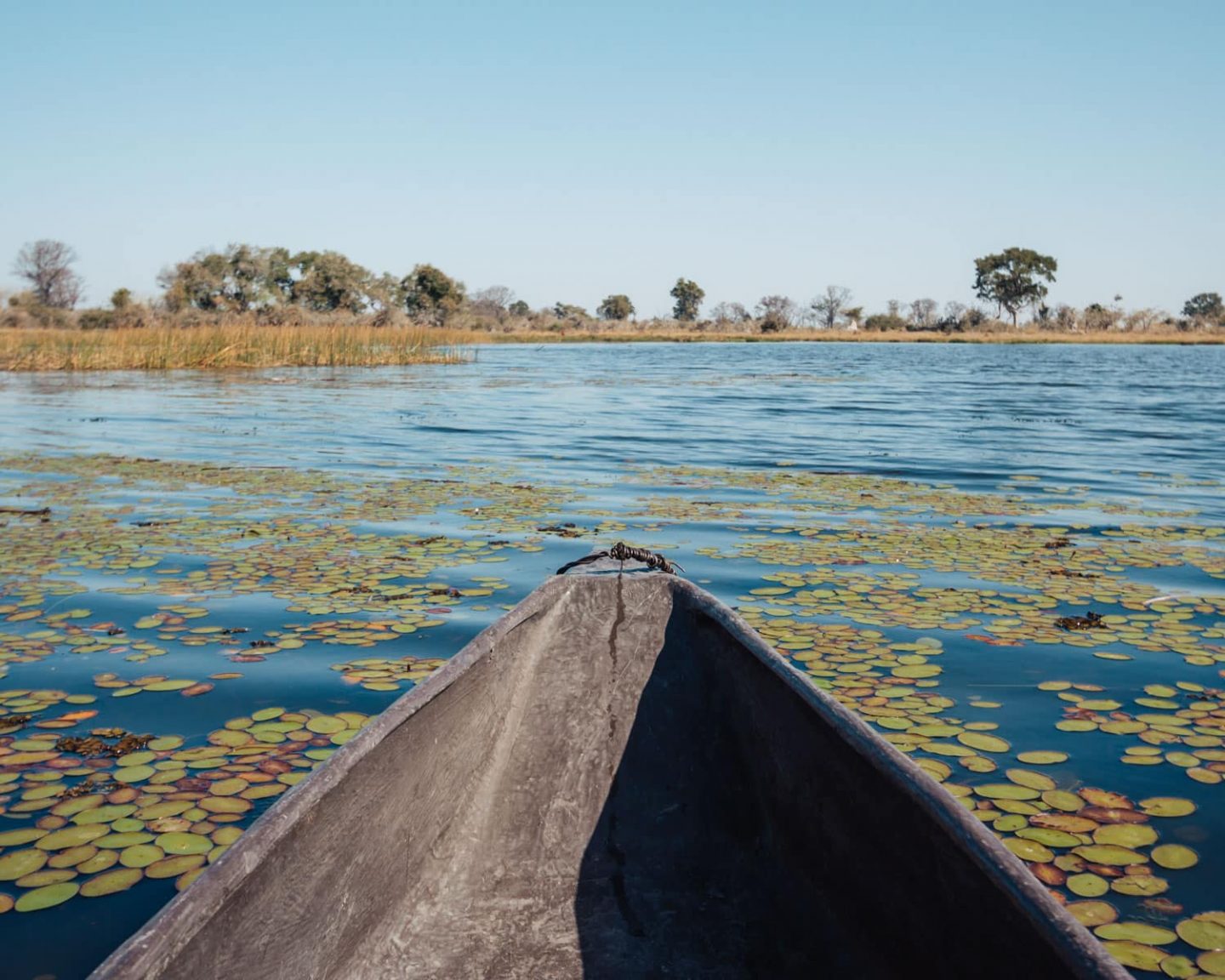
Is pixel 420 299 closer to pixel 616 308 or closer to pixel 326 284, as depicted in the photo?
pixel 326 284

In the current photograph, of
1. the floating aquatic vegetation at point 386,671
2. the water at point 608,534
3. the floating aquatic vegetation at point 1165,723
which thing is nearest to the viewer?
the floating aquatic vegetation at point 1165,723

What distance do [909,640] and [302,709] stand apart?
98.2 inches

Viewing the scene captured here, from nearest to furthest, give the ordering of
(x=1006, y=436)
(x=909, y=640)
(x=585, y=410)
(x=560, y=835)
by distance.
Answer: (x=560, y=835) < (x=909, y=640) < (x=1006, y=436) < (x=585, y=410)

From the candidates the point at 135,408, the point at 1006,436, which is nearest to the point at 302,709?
the point at 1006,436

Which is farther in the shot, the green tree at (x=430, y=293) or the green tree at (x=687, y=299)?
the green tree at (x=687, y=299)

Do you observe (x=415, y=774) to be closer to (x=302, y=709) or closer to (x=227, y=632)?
(x=302, y=709)

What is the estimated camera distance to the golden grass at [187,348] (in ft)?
80.0

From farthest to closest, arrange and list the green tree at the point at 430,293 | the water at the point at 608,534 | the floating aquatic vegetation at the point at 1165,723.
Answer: the green tree at the point at 430,293, the water at the point at 608,534, the floating aquatic vegetation at the point at 1165,723

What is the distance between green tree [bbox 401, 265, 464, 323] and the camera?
63.7 m

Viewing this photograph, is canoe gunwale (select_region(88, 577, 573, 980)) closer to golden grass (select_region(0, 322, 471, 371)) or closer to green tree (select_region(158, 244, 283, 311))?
golden grass (select_region(0, 322, 471, 371))

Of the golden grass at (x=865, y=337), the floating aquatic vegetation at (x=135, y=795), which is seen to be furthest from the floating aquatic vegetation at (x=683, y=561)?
the golden grass at (x=865, y=337)

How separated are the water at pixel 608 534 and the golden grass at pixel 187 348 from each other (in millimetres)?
9290

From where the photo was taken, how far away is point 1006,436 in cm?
1316

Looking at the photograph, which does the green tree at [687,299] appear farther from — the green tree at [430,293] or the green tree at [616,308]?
the green tree at [430,293]
